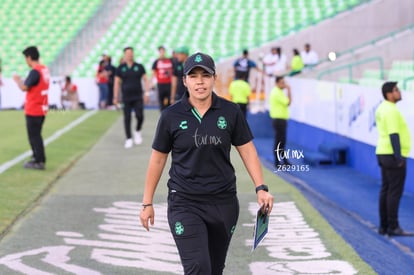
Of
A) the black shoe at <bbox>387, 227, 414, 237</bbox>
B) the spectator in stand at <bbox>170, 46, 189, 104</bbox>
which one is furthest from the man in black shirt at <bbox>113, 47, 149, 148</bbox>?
the black shoe at <bbox>387, 227, 414, 237</bbox>

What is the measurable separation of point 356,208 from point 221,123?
793 cm

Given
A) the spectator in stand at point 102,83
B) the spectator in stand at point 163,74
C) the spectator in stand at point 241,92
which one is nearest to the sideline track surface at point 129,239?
the spectator in stand at point 241,92

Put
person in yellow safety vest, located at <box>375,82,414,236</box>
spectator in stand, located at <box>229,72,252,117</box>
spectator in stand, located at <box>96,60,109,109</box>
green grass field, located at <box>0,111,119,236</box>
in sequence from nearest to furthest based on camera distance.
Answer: person in yellow safety vest, located at <box>375,82,414,236</box>
green grass field, located at <box>0,111,119,236</box>
spectator in stand, located at <box>229,72,252,117</box>
spectator in stand, located at <box>96,60,109,109</box>

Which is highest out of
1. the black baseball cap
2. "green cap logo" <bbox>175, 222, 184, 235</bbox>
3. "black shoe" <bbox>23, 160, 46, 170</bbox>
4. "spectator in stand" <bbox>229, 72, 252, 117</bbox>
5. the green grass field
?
the black baseball cap

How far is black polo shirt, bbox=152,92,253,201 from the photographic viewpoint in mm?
5941

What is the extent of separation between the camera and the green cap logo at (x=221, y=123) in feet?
19.5

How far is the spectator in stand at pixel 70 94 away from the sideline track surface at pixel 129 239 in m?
22.0

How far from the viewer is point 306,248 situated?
907 centimetres

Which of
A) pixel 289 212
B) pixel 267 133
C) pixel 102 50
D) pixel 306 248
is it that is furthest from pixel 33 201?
pixel 102 50

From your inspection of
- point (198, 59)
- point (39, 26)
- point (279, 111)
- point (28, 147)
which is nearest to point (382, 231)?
point (198, 59)

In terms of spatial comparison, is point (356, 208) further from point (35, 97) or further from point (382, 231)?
point (35, 97)

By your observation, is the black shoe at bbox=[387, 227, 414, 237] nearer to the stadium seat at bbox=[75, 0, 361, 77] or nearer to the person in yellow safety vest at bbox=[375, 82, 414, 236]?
the person in yellow safety vest at bbox=[375, 82, 414, 236]

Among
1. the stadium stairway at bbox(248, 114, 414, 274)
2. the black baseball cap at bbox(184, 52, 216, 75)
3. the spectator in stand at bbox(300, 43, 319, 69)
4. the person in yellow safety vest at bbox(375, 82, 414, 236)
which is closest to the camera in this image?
the black baseball cap at bbox(184, 52, 216, 75)

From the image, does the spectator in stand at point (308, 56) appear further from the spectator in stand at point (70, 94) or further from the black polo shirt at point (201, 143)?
the black polo shirt at point (201, 143)
